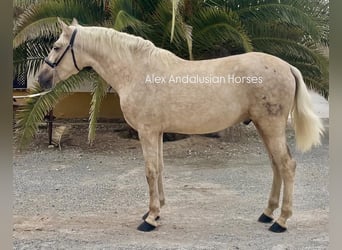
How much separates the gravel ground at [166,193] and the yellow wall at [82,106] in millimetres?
73

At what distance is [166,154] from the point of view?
4.09m

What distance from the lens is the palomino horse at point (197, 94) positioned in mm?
3988

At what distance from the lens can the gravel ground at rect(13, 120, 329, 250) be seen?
4035 mm

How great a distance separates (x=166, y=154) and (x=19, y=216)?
944 mm

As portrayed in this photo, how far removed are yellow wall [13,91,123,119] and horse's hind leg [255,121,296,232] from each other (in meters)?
0.85

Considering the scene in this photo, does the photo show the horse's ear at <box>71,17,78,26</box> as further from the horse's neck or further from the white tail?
the white tail

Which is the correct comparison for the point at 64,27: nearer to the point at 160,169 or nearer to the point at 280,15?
the point at 160,169

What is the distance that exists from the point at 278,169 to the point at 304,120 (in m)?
0.33

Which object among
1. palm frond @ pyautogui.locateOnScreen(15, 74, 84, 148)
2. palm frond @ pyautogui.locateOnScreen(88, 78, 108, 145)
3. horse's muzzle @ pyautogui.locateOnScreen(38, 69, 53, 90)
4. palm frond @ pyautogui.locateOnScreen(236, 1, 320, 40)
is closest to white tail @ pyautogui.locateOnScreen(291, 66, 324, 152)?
palm frond @ pyautogui.locateOnScreen(236, 1, 320, 40)

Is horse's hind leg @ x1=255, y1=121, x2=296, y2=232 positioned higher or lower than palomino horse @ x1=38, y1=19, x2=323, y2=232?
lower

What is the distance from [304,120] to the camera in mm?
3998

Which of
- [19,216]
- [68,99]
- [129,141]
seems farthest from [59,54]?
[19,216]

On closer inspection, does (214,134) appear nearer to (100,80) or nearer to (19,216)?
(100,80)

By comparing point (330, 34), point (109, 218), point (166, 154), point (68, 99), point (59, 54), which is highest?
point (330, 34)
